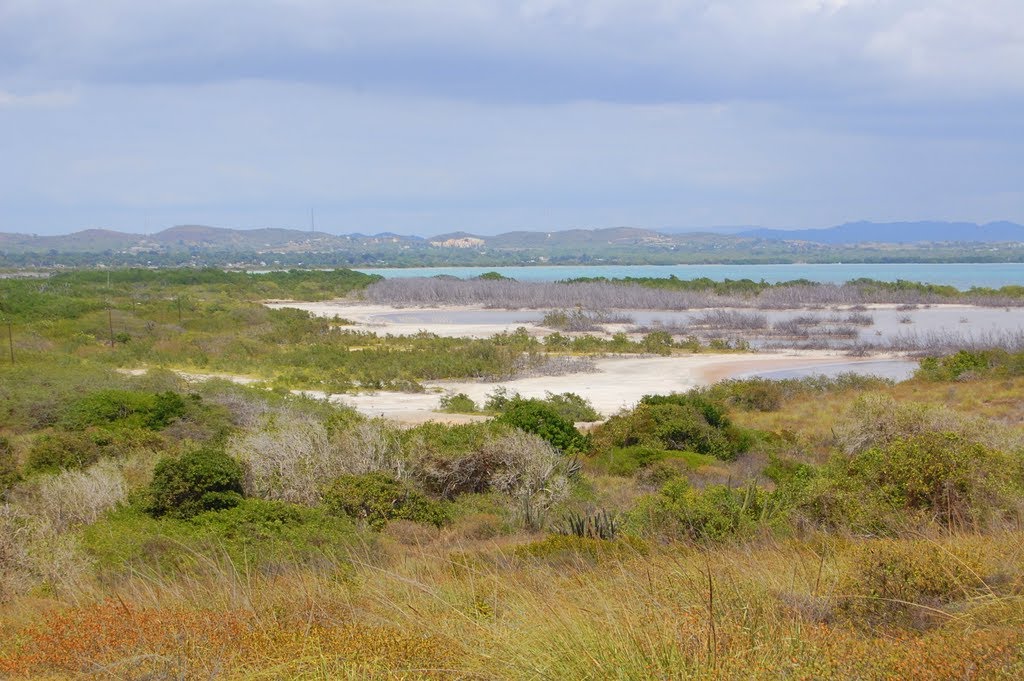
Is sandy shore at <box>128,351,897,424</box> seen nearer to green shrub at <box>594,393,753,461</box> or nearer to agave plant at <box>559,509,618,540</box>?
green shrub at <box>594,393,753,461</box>

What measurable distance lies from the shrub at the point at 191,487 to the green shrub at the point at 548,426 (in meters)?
6.42

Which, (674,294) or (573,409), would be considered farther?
(674,294)

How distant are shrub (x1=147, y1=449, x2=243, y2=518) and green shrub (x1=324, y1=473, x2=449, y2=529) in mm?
1254

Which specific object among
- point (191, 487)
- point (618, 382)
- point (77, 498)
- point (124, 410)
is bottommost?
point (618, 382)

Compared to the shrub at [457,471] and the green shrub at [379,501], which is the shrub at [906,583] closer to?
the green shrub at [379,501]

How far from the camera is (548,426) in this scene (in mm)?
17781

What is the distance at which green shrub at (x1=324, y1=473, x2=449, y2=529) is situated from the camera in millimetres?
11078

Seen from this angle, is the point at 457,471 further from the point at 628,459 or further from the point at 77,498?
the point at 77,498

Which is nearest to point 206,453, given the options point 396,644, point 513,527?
point 513,527

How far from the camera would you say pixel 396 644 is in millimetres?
3756

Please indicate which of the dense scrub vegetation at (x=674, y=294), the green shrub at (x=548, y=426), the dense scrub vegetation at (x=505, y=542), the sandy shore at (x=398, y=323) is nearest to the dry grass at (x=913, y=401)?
the dense scrub vegetation at (x=505, y=542)

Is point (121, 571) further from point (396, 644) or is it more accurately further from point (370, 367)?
point (370, 367)

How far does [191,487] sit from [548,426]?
793 centimetres

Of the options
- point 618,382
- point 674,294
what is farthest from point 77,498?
point 674,294
